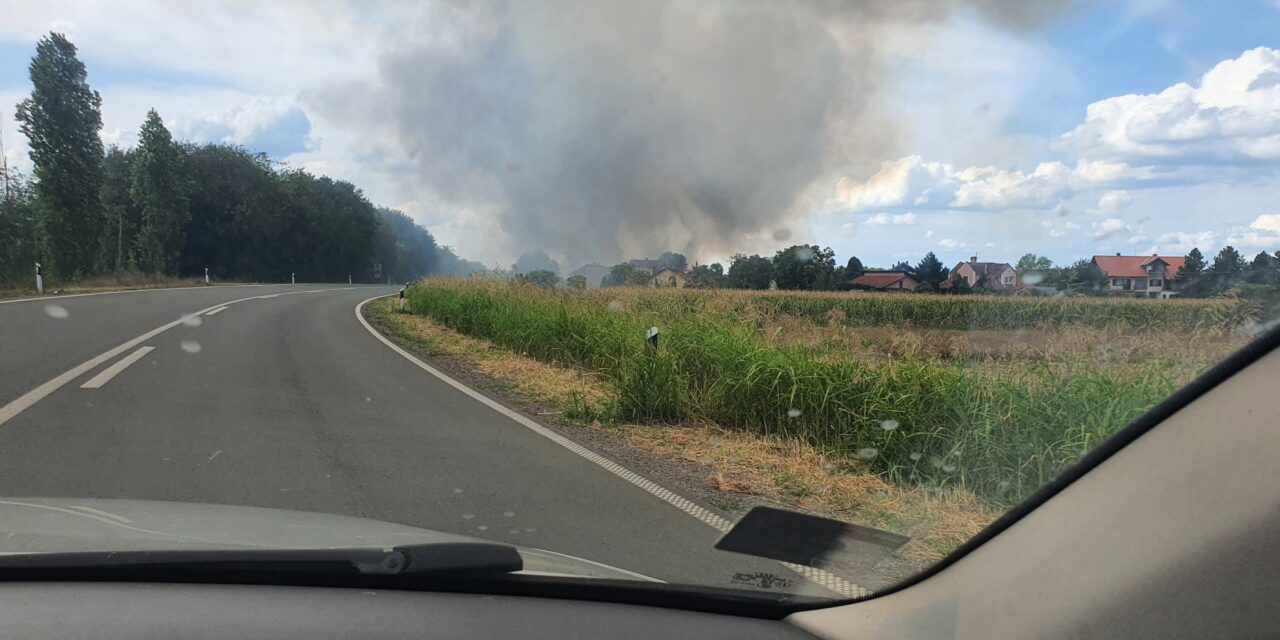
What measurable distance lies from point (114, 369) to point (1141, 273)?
1119cm

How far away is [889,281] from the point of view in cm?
771

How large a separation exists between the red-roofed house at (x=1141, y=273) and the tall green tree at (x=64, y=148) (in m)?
44.2

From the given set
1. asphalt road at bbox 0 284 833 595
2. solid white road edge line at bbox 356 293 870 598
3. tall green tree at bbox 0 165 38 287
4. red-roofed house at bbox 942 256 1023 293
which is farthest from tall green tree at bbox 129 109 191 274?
red-roofed house at bbox 942 256 1023 293

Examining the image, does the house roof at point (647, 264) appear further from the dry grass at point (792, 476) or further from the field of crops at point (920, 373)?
the dry grass at point (792, 476)

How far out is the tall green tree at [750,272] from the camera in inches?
447

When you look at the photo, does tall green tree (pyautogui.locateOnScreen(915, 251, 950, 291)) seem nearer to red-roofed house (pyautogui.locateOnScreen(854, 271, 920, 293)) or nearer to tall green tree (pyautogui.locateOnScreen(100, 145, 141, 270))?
red-roofed house (pyautogui.locateOnScreen(854, 271, 920, 293))

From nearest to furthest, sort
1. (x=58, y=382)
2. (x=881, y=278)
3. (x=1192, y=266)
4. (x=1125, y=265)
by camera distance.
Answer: (x=1192, y=266) < (x=1125, y=265) < (x=881, y=278) < (x=58, y=382)

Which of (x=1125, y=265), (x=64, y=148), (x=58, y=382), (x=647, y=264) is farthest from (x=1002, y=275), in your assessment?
(x=64, y=148)

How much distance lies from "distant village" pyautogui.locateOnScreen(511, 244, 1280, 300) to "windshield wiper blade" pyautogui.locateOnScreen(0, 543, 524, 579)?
7.69 feet

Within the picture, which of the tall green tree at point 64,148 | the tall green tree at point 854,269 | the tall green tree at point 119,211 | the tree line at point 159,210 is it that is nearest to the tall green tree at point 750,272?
the tall green tree at point 854,269

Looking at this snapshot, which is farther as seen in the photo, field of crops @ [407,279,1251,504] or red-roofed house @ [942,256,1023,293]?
red-roofed house @ [942,256,1023,293]

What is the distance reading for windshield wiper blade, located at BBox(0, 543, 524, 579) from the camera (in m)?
2.35

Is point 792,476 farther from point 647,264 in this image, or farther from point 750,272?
point 647,264

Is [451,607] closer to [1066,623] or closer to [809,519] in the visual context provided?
[809,519]
